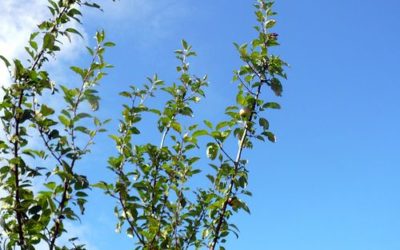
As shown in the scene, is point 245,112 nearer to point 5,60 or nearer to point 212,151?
point 212,151

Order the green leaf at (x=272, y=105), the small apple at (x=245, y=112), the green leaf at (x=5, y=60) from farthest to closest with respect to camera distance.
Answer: the green leaf at (x=272, y=105)
the small apple at (x=245, y=112)
the green leaf at (x=5, y=60)

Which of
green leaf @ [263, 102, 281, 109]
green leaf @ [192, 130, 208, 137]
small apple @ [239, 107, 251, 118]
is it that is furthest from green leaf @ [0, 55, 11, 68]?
green leaf @ [263, 102, 281, 109]

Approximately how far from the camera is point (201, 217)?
4.97m

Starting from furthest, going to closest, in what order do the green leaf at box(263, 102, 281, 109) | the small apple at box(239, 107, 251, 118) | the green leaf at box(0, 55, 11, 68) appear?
the green leaf at box(263, 102, 281, 109), the small apple at box(239, 107, 251, 118), the green leaf at box(0, 55, 11, 68)

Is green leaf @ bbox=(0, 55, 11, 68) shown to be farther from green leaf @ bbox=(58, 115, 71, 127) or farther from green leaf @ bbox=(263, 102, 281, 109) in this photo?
green leaf @ bbox=(263, 102, 281, 109)

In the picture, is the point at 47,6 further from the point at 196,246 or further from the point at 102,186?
the point at 196,246

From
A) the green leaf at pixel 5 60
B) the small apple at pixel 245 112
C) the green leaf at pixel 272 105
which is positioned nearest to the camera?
the green leaf at pixel 5 60

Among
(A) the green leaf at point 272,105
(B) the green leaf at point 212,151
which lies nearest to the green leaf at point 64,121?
(B) the green leaf at point 212,151

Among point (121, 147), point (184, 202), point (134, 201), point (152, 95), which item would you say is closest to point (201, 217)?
point (184, 202)

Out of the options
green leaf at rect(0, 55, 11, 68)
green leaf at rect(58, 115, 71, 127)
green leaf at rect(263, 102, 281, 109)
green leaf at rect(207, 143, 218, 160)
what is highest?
green leaf at rect(263, 102, 281, 109)

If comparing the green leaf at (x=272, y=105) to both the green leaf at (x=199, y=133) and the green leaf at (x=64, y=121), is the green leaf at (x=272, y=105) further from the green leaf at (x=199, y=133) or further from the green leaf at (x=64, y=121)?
the green leaf at (x=64, y=121)

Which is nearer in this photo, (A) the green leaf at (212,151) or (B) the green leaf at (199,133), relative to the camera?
(A) the green leaf at (212,151)

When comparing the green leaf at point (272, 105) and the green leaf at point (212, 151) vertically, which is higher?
the green leaf at point (272, 105)

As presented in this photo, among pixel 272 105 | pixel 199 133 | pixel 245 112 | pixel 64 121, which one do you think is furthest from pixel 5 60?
pixel 272 105
